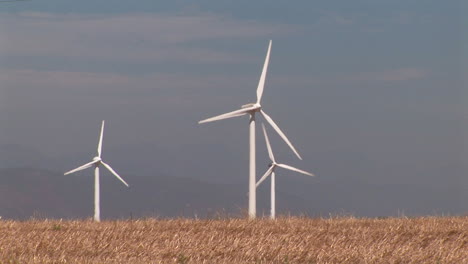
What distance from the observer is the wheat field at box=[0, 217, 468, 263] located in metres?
20.7

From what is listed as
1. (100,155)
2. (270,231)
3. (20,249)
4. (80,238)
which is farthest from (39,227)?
(100,155)

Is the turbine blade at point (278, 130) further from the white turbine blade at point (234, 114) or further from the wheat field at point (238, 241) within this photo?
the wheat field at point (238, 241)

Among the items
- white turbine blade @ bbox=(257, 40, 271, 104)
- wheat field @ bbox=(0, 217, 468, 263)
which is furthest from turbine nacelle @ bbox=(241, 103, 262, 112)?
wheat field @ bbox=(0, 217, 468, 263)

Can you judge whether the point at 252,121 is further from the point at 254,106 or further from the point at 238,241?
the point at 238,241

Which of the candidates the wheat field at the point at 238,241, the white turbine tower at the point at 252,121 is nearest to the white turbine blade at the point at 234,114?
the white turbine tower at the point at 252,121

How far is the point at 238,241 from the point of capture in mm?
22734

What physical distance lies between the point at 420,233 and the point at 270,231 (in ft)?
14.2

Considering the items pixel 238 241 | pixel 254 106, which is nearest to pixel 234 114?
pixel 254 106

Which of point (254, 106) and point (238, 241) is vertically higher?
point (254, 106)

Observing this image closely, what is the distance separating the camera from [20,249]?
21.2 metres

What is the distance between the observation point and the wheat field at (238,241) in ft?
67.9

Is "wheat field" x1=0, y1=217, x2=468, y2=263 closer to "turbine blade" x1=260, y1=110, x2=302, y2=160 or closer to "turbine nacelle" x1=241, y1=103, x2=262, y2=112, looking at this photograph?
"turbine blade" x1=260, y1=110, x2=302, y2=160

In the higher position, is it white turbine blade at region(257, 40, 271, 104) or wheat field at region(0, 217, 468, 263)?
white turbine blade at region(257, 40, 271, 104)

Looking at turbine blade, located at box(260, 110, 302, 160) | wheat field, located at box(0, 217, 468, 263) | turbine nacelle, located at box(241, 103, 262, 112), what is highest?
turbine nacelle, located at box(241, 103, 262, 112)
